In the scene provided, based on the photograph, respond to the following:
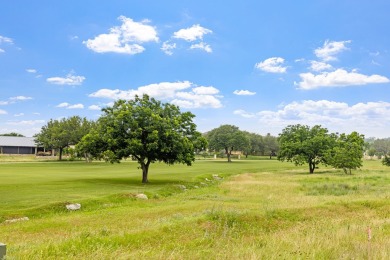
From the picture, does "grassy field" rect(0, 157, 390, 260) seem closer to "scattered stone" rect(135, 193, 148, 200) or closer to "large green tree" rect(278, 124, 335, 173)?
"scattered stone" rect(135, 193, 148, 200)

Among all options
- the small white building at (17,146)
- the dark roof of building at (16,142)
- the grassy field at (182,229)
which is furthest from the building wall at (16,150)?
the grassy field at (182,229)

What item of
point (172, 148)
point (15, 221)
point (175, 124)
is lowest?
point (15, 221)

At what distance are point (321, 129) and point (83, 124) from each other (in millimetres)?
76061

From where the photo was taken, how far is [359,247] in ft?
38.5

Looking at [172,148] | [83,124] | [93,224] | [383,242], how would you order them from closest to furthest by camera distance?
[383,242] → [93,224] → [172,148] → [83,124]

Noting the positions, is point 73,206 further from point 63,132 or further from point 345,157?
point 63,132

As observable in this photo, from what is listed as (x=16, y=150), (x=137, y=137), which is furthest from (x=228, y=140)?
(x=137, y=137)

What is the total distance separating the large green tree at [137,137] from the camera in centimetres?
4384

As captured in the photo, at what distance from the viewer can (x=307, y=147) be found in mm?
72750

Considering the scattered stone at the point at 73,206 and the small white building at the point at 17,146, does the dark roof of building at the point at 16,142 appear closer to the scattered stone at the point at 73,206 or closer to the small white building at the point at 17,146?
the small white building at the point at 17,146

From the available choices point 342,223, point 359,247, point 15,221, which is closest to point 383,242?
point 359,247

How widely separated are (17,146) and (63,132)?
42977mm

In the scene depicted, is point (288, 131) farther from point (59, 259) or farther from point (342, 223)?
point (59, 259)

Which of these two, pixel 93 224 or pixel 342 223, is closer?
pixel 342 223
